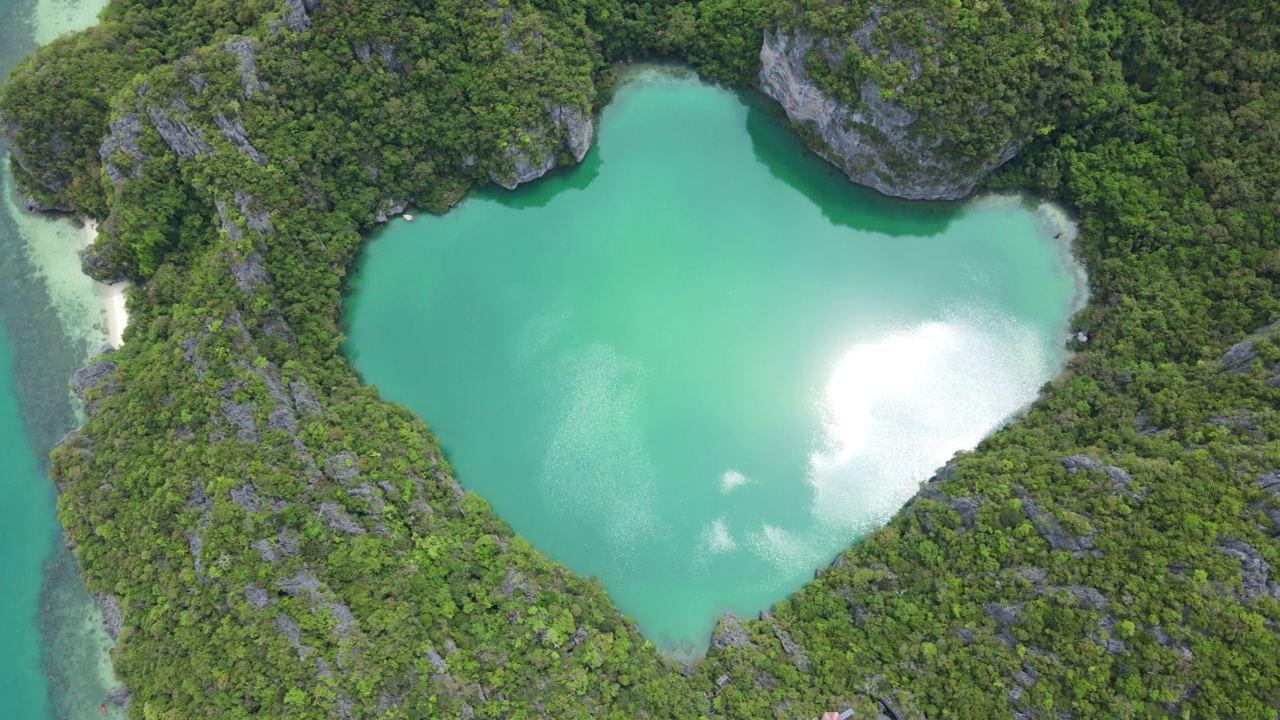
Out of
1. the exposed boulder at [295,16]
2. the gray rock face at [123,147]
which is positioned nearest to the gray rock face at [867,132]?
the exposed boulder at [295,16]

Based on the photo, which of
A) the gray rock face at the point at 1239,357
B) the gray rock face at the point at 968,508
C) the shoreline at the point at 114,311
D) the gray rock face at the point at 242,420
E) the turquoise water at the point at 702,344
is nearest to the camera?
the gray rock face at the point at 1239,357

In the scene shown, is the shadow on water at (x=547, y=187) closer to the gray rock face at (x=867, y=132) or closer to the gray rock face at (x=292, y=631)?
the gray rock face at (x=867, y=132)

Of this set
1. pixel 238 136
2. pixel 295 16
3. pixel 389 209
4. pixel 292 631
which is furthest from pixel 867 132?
pixel 292 631

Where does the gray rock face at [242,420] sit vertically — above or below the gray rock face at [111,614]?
above

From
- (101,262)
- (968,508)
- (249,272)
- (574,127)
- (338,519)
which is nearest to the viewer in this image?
(338,519)

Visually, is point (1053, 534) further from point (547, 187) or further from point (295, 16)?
point (295, 16)

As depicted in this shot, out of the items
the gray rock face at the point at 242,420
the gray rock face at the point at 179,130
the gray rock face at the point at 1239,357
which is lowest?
the gray rock face at the point at 1239,357
